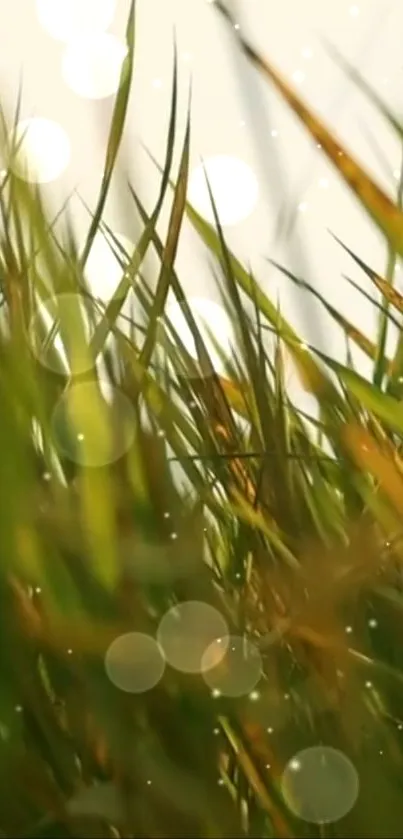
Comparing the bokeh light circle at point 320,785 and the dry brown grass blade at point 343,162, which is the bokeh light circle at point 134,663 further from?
→ the dry brown grass blade at point 343,162

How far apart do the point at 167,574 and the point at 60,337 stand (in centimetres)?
6

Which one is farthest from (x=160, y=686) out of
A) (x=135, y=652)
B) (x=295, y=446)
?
(x=295, y=446)

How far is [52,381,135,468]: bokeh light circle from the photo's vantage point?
18 cm

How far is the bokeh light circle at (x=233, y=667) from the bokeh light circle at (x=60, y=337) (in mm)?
58

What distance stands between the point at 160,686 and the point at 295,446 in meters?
0.11

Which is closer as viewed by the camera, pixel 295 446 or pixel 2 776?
pixel 2 776

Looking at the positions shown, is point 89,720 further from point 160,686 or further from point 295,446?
point 295,446

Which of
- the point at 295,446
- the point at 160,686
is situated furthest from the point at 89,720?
the point at 295,446

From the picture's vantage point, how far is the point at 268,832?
165 millimetres

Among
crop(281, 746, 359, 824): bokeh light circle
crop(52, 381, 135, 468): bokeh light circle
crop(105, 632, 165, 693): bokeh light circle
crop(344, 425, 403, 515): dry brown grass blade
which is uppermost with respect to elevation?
crop(52, 381, 135, 468): bokeh light circle

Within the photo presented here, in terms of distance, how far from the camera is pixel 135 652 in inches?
6.6

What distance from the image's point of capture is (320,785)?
0.16 meters

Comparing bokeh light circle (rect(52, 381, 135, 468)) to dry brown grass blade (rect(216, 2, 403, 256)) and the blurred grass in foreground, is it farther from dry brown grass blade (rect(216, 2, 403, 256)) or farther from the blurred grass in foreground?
dry brown grass blade (rect(216, 2, 403, 256))

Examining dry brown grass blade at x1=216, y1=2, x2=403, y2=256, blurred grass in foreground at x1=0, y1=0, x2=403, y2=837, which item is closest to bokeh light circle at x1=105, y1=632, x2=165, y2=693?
blurred grass in foreground at x1=0, y1=0, x2=403, y2=837
